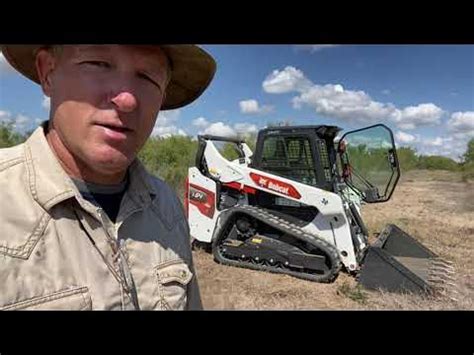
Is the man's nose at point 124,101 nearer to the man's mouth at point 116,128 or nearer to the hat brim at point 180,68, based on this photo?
the man's mouth at point 116,128

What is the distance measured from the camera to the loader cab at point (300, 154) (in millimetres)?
4566

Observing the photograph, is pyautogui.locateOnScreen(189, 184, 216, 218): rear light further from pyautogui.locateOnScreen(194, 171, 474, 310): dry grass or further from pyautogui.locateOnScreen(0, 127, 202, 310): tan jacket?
pyautogui.locateOnScreen(0, 127, 202, 310): tan jacket

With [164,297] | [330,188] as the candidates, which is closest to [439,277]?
[330,188]

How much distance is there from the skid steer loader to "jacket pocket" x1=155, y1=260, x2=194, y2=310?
3.24 metres

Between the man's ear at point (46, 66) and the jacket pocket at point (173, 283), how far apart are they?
0.48 meters

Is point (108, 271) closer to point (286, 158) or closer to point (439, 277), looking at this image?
point (286, 158)

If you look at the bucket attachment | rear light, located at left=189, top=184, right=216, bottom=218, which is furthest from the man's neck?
rear light, located at left=189, top=184, right=216, bottom=218

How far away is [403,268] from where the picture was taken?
387 cm

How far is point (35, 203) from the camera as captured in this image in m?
0.81

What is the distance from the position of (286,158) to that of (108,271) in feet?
13.0

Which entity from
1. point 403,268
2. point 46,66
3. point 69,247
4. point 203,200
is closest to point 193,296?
point 69,247

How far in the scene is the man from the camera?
786mm

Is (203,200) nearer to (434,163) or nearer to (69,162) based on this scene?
(69,162)
